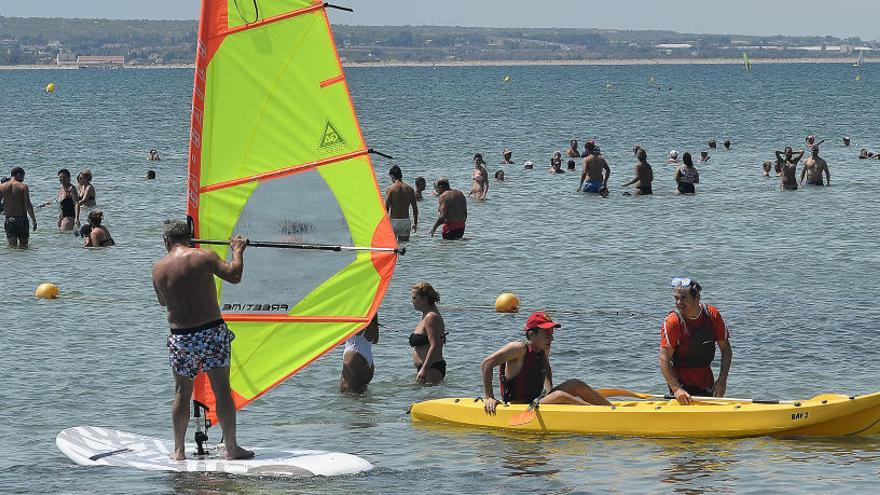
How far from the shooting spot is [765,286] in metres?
26.0

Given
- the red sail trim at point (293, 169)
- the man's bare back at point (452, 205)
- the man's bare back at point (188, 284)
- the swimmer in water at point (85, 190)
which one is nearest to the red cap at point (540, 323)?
the red sail trim at point (293, 169)

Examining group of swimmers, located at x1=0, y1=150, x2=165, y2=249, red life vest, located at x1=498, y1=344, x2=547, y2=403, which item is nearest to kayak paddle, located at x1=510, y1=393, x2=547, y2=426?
red life vest, located at x1=498, y1=344, x2=547, y2=403

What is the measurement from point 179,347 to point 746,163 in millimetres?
45278

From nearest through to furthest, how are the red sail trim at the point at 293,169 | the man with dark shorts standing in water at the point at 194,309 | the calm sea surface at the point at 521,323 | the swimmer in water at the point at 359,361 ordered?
1. the man with dark shorts standing in water at the point at 194,309
2. the red sail trim at the point at 293,169
3. the calm sea surface at the point at 521,323
4. the swimmer in water at the point at 359,361

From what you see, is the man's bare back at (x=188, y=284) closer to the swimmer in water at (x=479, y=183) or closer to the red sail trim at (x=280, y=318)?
the red sail trim at (x=280, y=318)

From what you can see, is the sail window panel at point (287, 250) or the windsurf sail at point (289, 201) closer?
the windsurf sail at point (289, 201)

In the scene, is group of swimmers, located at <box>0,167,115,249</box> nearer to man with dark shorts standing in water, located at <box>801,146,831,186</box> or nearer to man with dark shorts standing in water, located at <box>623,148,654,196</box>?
man with dark shorts standing in water, located at <box>623,148,654,196</box>

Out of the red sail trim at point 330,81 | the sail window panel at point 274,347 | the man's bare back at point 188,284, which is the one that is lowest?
the sail window panel at point 274,347

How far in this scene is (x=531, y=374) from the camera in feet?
49.1

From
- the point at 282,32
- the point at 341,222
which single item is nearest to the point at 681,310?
the point at 341,222

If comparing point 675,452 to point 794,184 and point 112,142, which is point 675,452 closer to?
point 794,184

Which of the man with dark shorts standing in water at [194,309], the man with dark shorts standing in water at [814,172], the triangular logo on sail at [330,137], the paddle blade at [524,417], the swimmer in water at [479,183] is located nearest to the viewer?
the man with dark shorts standing in water at [194,309]

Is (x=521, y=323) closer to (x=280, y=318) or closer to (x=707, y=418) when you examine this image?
(x=707, y=418)

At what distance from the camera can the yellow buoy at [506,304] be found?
77.6 feet
